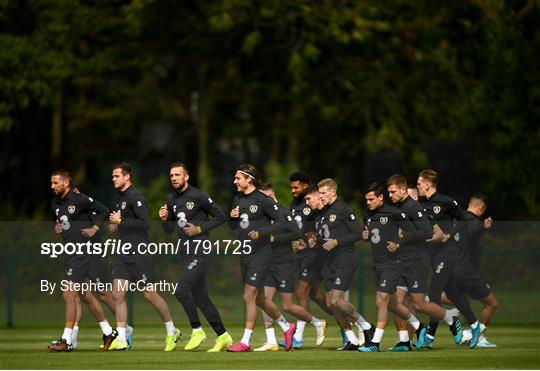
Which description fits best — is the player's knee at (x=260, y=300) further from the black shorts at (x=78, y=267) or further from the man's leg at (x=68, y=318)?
the man's leg at (x=68, y=318)

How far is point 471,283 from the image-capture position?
24219 millimetres

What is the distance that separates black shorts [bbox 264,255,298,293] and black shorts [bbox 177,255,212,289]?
95 centimetres

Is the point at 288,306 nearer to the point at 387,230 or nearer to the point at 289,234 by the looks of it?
the point at 289,234

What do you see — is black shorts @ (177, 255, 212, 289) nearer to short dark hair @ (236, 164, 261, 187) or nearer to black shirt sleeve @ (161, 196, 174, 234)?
black shirt sleeve @ (161, 196, 174, 234)

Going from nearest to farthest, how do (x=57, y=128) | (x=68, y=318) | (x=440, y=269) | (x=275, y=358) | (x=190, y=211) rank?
(x=275, y=358), (x=190, y=211), (x=68, y=318), (x=440, y=269), (x=57, y=128)

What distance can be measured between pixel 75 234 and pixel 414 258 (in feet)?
15.0

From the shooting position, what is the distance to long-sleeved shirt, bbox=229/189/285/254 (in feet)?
74.1

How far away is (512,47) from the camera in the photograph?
128 ft

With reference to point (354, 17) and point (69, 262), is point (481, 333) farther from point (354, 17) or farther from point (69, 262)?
point (354, 17)

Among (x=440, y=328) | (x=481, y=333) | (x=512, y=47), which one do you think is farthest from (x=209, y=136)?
(x=481, y=333)

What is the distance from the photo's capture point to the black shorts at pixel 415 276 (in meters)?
22.8

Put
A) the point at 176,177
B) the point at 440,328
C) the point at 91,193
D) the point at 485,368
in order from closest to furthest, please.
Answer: the point at 485,368 → the point at 176,177 → the point at 440,328 → the point at 91,193

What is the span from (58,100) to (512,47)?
15109 millimetres

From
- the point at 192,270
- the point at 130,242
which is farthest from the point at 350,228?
the point at 130,242
